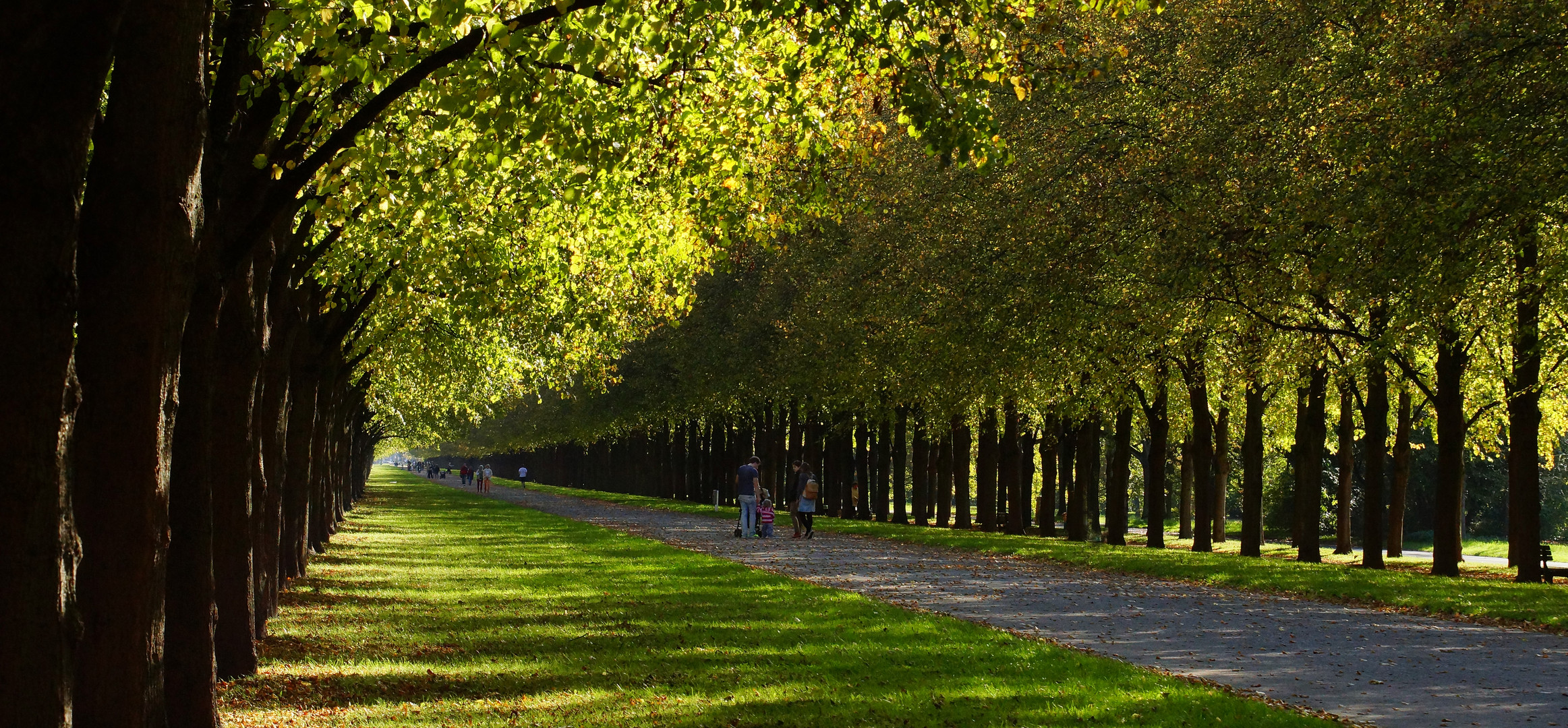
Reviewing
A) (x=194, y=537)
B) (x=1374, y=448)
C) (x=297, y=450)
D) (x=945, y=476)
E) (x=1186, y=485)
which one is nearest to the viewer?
(x=194, y=537)

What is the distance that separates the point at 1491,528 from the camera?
68.1m

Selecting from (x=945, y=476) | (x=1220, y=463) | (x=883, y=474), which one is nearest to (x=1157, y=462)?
(x=1220, y=463)

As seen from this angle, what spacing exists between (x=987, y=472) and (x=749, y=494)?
8.72 m

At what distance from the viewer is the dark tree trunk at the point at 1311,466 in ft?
92.5

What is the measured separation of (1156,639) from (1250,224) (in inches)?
416

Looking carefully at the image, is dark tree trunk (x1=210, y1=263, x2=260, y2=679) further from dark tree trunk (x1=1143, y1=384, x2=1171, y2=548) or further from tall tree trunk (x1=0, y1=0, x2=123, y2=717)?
dark tree trunk (x1=1143, y1=384, x2=1171, y2=548)

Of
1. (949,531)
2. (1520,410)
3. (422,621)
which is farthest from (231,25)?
(949,531)

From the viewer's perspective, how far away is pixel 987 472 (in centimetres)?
3869

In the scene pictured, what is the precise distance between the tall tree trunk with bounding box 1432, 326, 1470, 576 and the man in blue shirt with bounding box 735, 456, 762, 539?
45.9 ft

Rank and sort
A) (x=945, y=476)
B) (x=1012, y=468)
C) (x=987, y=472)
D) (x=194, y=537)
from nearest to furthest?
(x=194, y=537), (x=1012, y=468), (x=987, y=472), (x=945, y=476)

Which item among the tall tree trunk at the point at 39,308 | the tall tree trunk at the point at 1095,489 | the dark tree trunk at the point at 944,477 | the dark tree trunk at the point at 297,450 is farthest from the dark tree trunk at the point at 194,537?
the dark tree trunk at the point at 944,477

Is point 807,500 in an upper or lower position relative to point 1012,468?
lower

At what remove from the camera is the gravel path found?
10.1 meters

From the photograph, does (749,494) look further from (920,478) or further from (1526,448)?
(1526,448)
